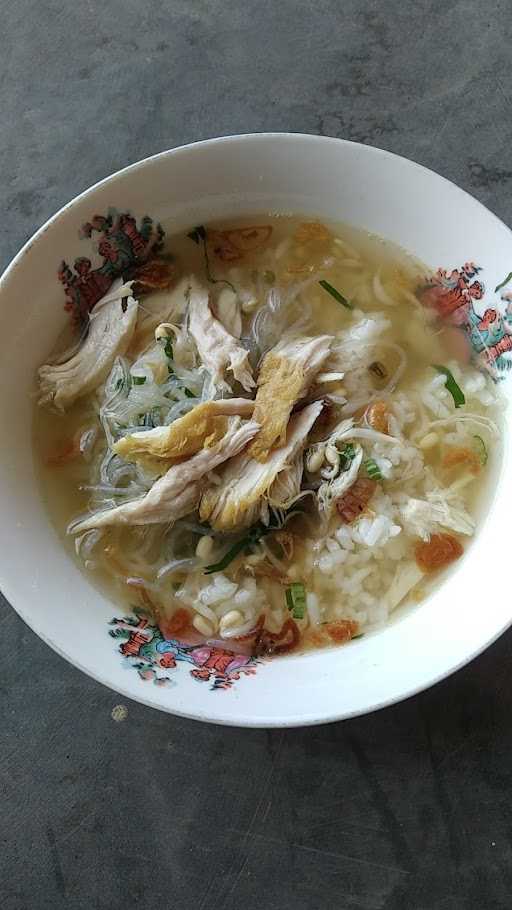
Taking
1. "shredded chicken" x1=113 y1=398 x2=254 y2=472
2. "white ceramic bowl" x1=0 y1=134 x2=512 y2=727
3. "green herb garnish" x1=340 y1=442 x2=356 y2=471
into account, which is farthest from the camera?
"green herb garnish" x1=340 y1=442 x2=356 y2=471

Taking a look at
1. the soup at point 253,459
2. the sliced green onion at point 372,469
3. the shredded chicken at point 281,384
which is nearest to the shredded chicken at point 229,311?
the soup at point 253,459

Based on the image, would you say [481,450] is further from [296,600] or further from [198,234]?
[198,234]

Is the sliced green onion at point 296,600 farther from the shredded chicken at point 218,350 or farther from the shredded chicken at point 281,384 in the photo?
the shredded chicken at point 218,350

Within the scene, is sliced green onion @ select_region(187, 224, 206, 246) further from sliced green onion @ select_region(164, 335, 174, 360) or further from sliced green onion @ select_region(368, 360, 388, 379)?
sliced green onion @ select_region(368, 360, 388, 379)

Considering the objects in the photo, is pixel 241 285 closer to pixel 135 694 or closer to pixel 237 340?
pixel 237 340

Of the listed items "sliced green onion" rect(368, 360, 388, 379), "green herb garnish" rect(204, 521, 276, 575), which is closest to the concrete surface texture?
"green herb garnish" rect(204, 521, 276, 575)

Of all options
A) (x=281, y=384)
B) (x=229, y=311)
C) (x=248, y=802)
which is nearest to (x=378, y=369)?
(x=281, y=384)
